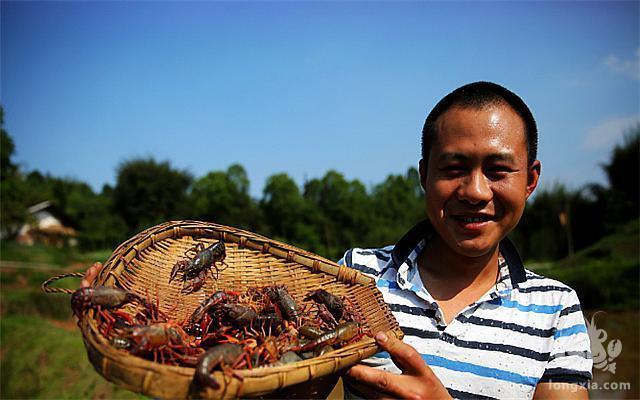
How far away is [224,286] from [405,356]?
5.66 feet

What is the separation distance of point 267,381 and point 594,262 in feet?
67.7

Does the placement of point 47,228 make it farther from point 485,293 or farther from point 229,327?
point 485,293

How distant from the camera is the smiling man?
2805 millimetres

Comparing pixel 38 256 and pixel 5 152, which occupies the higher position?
pixel 5 152

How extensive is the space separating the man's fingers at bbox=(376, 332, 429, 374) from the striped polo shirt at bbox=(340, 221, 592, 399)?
537 millimetres

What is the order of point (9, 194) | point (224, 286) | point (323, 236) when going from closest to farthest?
1. point (224, 286)
2. point (323, 236)
3. point (9, 194)

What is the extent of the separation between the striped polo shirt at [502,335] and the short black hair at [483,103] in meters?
0.85

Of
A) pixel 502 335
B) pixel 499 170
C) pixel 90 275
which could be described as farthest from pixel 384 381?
pixel 90 275

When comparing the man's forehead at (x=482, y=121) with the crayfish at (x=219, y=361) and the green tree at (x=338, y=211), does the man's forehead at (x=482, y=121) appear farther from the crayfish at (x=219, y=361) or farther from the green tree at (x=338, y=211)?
the green tree at (x=338, y=211)

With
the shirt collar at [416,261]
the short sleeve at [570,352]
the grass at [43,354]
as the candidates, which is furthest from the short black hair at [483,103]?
the grass at [43,354]

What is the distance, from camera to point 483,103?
9.39 feet

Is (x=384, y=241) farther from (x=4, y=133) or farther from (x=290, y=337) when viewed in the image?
(x=4, y=133)

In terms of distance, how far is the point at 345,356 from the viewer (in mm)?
2457

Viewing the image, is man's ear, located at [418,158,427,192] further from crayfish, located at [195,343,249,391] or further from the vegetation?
the vegetation
